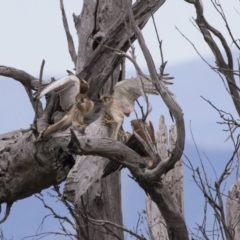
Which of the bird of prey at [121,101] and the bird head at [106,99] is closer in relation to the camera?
the bird of prey at [121,101]

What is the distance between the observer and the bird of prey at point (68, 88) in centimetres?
Answer: 473

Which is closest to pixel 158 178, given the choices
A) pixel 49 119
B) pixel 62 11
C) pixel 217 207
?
pixel 217 207

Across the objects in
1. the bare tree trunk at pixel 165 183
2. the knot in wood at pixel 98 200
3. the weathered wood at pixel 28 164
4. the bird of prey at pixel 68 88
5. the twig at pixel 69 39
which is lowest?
the weathered wood at pixel 28 164

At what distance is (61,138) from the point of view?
178 inches

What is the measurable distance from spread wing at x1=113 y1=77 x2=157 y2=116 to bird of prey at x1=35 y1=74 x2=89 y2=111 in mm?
267

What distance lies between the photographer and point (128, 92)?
16.3 feet

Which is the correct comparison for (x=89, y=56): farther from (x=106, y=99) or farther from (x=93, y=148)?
(x=93, y=148)

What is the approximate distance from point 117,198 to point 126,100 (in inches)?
76.5

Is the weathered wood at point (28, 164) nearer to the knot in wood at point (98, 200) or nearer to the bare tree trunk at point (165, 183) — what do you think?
the knot in wood at point (98, 200)

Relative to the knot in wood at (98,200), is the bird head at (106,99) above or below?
above

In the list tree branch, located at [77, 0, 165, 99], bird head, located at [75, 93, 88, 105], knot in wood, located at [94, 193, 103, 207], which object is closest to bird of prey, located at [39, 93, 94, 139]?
bird head, located at [75, 93, 88, 105]

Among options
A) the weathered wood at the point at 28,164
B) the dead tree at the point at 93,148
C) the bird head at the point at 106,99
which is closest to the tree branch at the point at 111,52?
the dead tree at the point at 93,148

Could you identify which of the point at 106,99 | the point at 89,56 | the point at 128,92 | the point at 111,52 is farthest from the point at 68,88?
the point at 89,56

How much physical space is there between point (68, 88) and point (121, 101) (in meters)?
0.44
